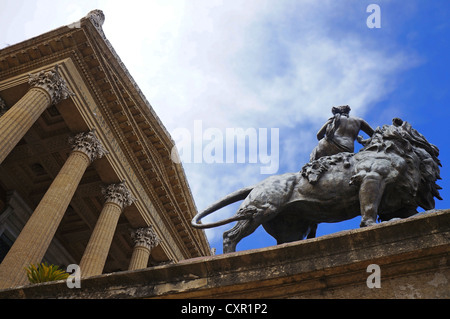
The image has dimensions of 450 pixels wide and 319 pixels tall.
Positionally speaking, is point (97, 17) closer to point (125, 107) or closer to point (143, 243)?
point (125, 107)

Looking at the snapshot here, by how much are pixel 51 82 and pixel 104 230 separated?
19.6ft

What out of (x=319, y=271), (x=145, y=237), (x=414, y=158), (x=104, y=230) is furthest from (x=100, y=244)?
(x=319, y=271)

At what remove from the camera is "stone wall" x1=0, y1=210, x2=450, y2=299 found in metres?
3.35

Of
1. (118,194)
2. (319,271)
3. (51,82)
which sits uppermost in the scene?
(51,82)

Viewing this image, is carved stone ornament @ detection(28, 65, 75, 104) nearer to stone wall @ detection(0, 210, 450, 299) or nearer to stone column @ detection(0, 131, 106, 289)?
stone column @ detection(0, 131, 106, 289)

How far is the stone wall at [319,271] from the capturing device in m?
3.35

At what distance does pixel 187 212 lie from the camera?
79.0 feet

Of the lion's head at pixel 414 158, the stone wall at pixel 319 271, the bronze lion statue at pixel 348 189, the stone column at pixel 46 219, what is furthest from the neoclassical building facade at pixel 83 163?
the lion's head at pixel 414 158

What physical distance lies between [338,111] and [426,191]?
2.12 meters

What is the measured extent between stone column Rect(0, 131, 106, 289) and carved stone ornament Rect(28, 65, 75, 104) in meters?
1.95

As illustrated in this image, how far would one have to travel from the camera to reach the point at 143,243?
62.2 feet

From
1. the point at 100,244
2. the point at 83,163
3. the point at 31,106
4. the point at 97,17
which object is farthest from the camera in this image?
the point at 97,17

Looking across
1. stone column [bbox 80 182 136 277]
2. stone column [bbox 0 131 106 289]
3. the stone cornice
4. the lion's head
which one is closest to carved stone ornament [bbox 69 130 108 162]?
stone column [bbox 0 131 106 289]

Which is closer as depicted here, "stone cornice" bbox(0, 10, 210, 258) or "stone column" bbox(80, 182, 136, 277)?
"stone column" bbox(80, 182, 136, 277)
